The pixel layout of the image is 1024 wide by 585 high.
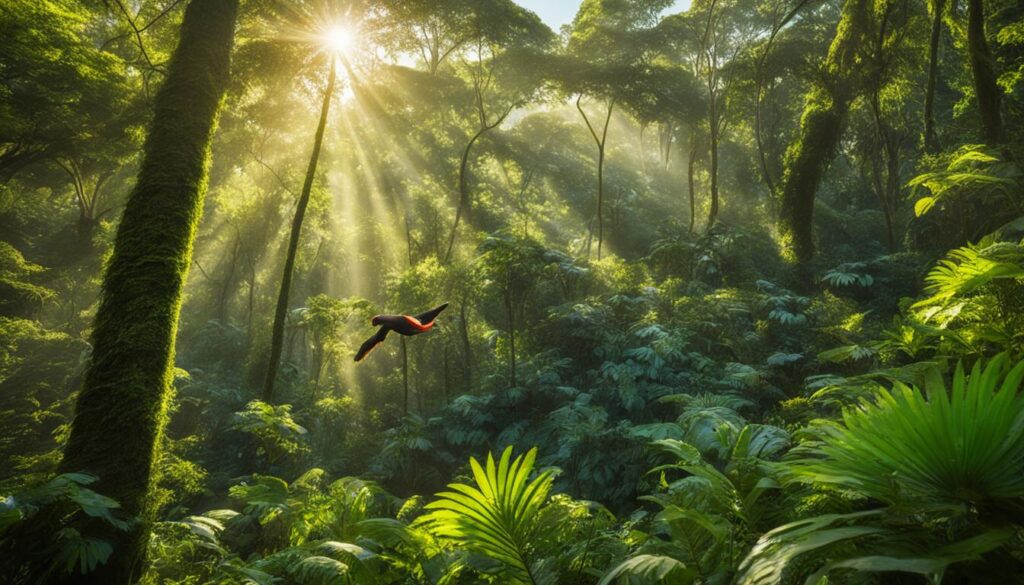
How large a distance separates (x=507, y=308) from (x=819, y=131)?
9535mm

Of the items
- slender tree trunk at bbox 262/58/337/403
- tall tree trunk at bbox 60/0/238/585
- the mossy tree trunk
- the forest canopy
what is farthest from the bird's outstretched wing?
the mossy tree trunk

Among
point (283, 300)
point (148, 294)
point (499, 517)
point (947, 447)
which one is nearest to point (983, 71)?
point (947, 447)

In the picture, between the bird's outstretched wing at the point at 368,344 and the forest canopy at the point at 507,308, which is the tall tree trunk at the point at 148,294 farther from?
the bird's outstretched wing at the point at 368,344

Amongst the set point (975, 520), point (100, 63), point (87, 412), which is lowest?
point (975, 520)

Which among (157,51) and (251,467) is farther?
(251,467)

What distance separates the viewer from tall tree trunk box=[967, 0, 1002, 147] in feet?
19.4

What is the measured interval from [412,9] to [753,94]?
14100 mm

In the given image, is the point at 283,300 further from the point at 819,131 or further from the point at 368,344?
the point at 819,131

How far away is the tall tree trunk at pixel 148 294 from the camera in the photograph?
3.02 metres

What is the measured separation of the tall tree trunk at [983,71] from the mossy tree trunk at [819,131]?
17.2 feet

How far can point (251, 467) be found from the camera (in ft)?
42.0

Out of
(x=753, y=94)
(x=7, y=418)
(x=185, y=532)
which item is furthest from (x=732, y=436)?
(x=753, y=94)

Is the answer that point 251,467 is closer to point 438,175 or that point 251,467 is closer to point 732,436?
point 732,436

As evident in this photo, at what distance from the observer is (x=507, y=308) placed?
11648 millimetres
